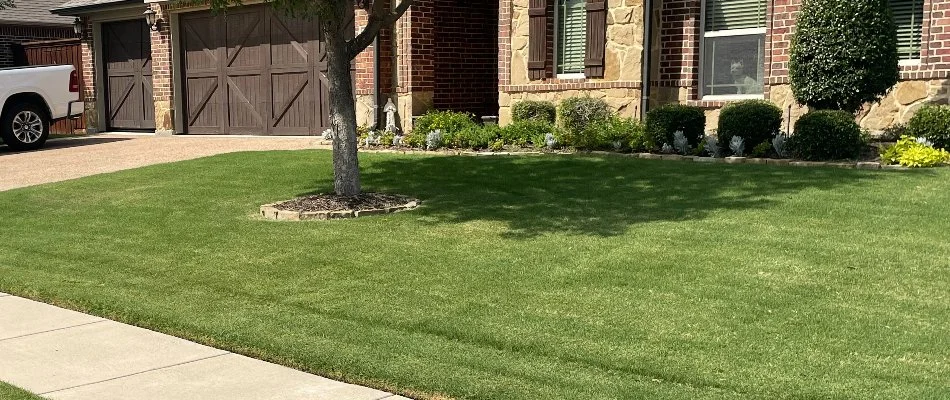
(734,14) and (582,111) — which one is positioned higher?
(734,14)

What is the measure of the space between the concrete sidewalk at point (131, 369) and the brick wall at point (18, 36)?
23372 millimetres

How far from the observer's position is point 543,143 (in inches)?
496

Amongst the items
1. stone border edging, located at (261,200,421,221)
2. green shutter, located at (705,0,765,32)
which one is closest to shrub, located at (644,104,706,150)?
green shutter, located at (705,0,765,32)

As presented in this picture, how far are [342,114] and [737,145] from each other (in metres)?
4.83

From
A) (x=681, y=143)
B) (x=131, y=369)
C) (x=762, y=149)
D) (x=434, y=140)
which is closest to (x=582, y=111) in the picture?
(x=434, y=140)

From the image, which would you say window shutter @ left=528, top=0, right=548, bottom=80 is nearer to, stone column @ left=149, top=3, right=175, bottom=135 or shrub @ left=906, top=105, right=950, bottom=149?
shrub @ left=906, top=105, right=950, bottom=149

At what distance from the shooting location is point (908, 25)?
37.3 feet

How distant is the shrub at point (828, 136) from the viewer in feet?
32.9

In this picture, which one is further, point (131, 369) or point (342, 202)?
point (342, 202)

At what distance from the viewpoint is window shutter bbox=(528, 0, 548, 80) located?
1430 centimetres

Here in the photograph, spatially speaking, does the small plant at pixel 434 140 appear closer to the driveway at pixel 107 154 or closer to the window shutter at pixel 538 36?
the driveway at pixel 107 154

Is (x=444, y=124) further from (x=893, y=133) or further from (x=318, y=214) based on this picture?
(x=893, y=133)

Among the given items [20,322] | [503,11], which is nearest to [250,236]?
[20,322]

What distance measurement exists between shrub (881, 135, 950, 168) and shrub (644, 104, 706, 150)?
7.43ft
